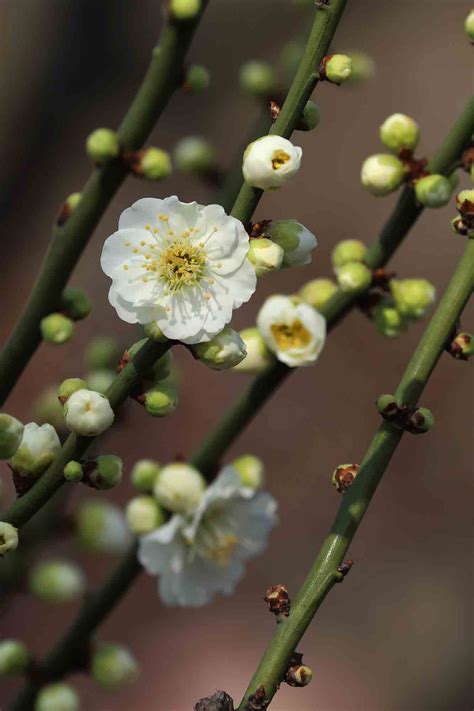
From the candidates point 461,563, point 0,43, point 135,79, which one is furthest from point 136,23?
point 461,563

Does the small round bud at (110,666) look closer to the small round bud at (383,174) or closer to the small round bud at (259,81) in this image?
the small round bud at (383,174)

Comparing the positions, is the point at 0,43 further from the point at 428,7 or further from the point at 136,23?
the point at 428,7

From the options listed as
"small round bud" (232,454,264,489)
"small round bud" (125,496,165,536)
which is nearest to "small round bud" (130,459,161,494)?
"small round bud" (125,496,165,536)

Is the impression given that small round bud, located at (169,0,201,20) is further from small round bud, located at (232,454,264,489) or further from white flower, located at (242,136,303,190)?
small round bud, located at (232,454,264,489)

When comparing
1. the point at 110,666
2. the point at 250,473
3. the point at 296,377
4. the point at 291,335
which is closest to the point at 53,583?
the point at 110,666

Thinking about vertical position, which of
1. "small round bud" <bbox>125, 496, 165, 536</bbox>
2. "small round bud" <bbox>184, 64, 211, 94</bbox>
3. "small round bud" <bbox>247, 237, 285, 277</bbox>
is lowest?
"small round bud" <bbox>125, 496, 165, 536</bbox>

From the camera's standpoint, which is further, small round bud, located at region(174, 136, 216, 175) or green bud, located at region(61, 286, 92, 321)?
small round bud, located at region(174, 136, 216, 175)
